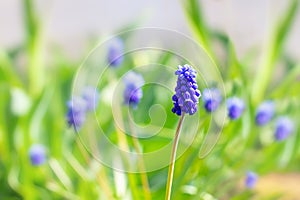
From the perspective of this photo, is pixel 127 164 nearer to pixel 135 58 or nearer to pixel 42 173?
pixel 42 173

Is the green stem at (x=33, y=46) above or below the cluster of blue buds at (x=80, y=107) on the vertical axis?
above

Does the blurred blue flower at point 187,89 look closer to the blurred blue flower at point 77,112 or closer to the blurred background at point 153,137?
the blurred background at point 153,137

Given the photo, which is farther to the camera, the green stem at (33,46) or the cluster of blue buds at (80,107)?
the green stem at (33,46)

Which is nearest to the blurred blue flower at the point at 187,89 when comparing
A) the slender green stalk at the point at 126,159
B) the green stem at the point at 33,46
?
the slender green stalk at the point at 126,159

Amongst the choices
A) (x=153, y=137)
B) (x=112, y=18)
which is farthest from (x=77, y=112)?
(x=112, y=18)

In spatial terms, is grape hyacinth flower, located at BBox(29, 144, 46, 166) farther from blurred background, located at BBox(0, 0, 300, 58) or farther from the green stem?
blurred background, located at BBox(0, 0, 300, 58)

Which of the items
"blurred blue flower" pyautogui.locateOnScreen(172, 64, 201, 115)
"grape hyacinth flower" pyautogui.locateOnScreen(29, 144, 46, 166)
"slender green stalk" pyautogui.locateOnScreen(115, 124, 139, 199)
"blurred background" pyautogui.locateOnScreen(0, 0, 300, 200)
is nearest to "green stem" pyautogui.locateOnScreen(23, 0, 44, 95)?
"blurred background" pyautogui.locateOnScreen(0, 0, 300, 200)

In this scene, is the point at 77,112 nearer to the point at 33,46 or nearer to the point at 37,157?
the point at 37,157

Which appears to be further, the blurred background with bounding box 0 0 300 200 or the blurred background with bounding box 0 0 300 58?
the blurred background with bounding box 0 0 300 58
